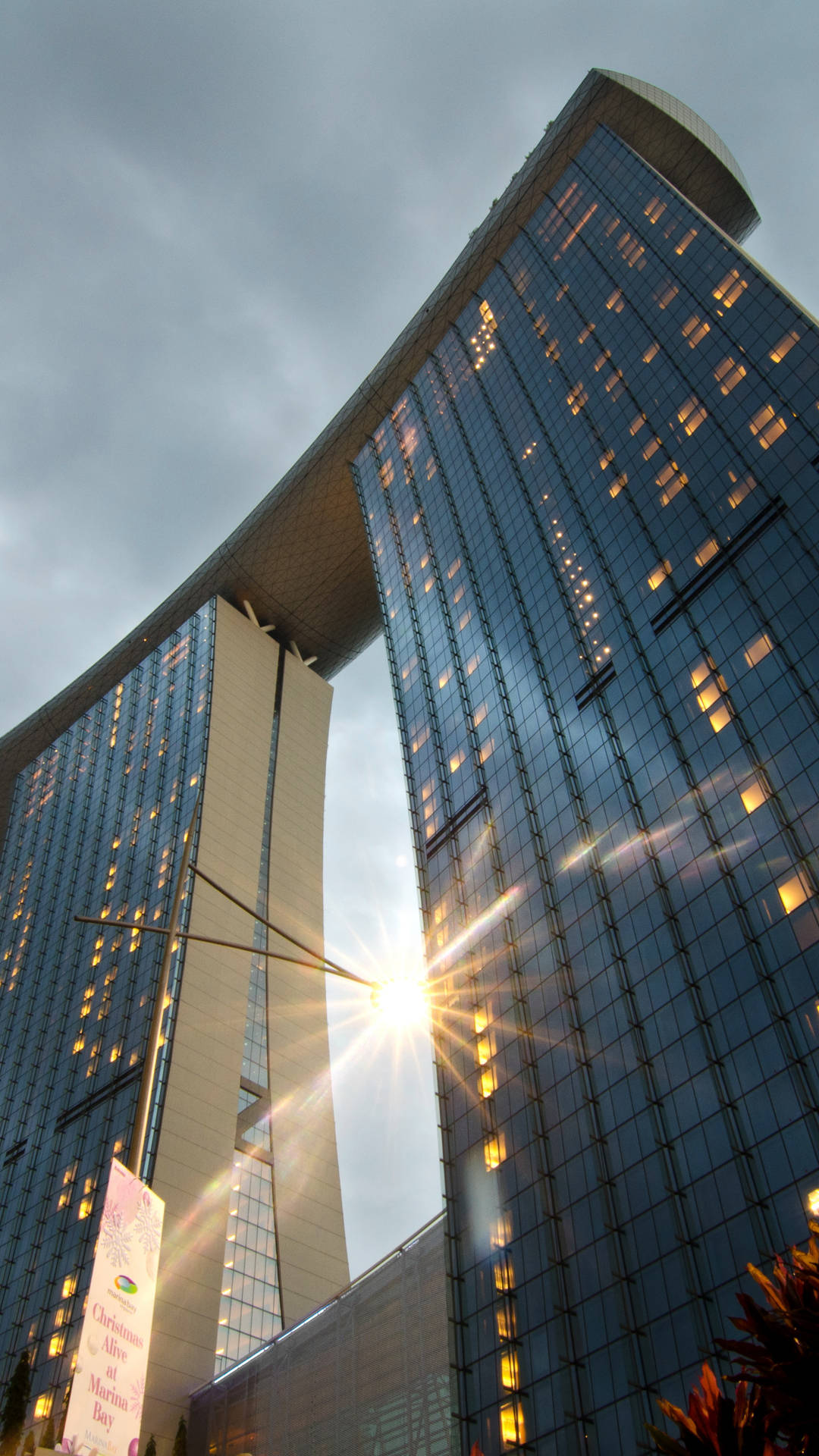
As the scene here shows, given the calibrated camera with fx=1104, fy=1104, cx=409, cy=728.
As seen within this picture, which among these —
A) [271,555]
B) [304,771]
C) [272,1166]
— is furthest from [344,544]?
[272,1166]

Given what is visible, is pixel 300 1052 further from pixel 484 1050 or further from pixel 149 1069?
pixel 149 1069

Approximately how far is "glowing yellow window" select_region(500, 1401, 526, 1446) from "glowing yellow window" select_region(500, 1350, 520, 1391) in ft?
1.87

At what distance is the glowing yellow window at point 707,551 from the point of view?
52969mm

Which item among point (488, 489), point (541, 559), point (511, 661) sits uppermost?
point (488, 489)

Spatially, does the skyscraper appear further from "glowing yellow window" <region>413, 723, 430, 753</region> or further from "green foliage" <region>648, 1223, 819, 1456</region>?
"green foliage" <region>648, 1223, 819, 1456</region>

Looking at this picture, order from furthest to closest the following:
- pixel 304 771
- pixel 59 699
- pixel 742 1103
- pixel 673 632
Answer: pixel 59 699 < pixel 304 771 < pixel 673 632 < pixel 742 1103

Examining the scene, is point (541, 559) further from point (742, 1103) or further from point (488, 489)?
point (742, 1103)

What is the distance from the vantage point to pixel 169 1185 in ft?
227

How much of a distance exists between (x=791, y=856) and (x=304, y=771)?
2782 inches

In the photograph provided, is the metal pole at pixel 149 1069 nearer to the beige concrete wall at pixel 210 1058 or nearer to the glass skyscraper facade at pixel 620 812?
the glass skyscraper facade at pixel 620 812

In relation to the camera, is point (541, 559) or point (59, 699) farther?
point (59, 699)

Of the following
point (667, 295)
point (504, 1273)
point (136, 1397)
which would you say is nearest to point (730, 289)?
point (667, 295)

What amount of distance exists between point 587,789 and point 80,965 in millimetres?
56713

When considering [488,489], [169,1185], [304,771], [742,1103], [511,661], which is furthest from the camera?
[304,771]
